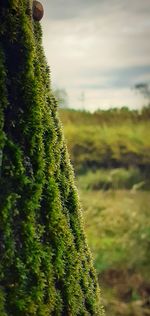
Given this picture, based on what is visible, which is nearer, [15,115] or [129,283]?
[15,115]

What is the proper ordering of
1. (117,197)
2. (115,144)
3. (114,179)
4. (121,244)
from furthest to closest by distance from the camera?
(115,144) < (114,179) < (117,197) < (121,244)

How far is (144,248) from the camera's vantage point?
32.6 ft

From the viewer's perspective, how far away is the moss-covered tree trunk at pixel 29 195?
5.42ft

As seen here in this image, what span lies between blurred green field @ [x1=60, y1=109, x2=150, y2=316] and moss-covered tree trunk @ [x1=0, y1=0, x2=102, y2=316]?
6.76 metres

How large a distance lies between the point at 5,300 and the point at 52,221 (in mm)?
338

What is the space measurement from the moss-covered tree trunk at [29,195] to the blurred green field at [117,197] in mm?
6757

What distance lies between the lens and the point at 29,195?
1730 millimetres

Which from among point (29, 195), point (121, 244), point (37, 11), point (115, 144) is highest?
point (115, 144)

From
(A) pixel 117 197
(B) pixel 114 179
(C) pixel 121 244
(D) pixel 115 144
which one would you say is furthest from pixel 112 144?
(C) pixel 121 244

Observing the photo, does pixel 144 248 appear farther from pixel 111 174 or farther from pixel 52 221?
pixel 52 221

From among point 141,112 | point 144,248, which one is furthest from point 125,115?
point 144,248

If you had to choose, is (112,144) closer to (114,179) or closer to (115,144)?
(115,144)

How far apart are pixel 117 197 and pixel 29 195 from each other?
30.7ft

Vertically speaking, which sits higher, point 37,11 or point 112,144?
point 112,144
